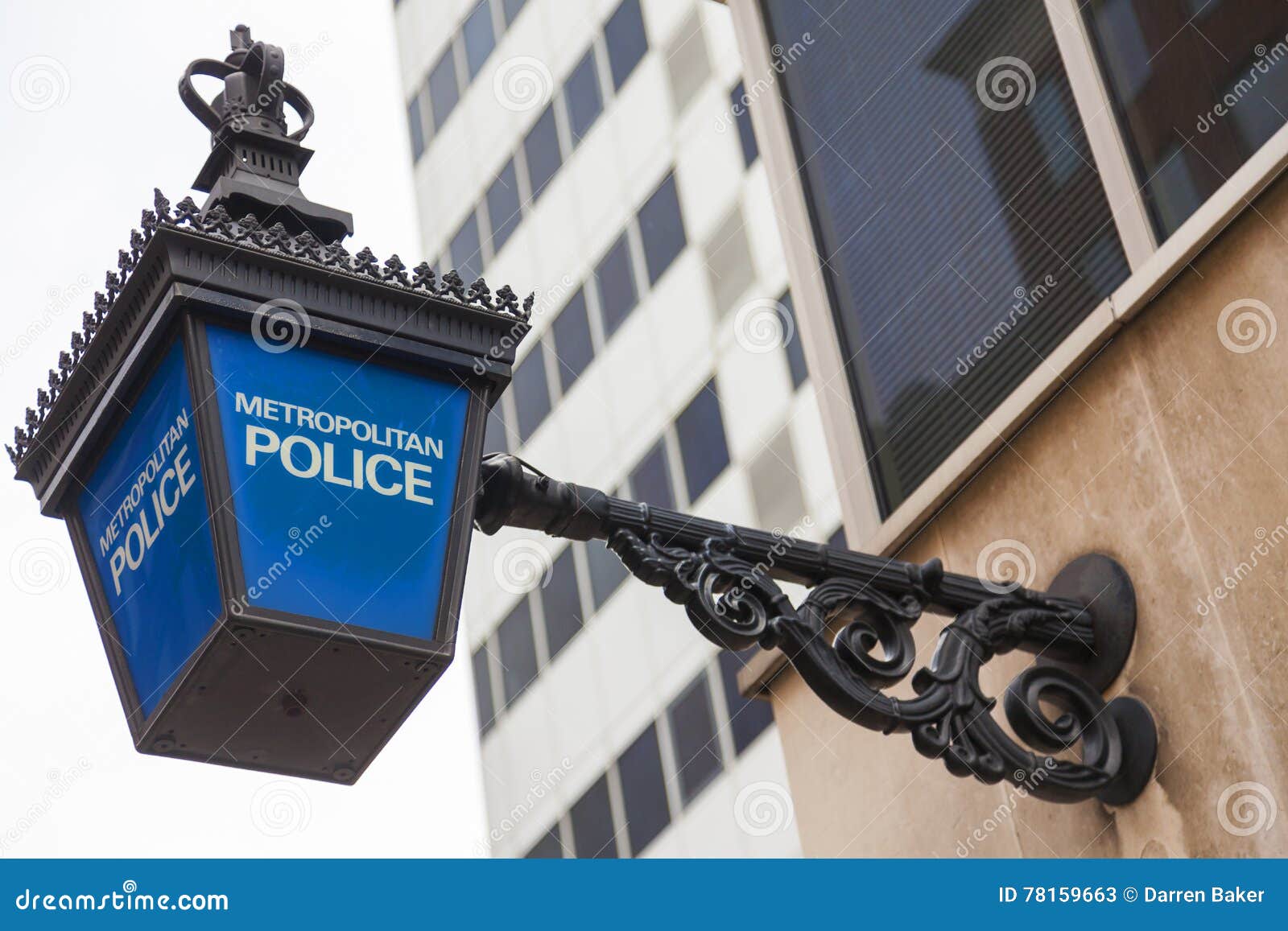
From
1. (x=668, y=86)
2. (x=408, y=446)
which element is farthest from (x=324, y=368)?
(x=668, y=86)

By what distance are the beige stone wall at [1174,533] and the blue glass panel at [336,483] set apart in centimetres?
213

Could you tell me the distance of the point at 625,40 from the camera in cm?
2361

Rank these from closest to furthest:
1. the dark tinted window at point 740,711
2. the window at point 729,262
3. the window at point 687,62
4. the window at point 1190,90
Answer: the window at point 1190,90 < the dark tinted window at point 740,711 < the window at point 729,262 < the window at point 687,62

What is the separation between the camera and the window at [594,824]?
21.0m

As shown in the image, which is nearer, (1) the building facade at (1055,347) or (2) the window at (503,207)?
(1) the building facade at (1055,347)

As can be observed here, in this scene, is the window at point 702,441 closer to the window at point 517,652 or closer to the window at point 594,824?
the window at point 594,824

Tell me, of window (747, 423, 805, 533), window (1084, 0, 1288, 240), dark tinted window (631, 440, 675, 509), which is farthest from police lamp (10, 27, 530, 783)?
dark tinted window (631, 440, 675, 509)

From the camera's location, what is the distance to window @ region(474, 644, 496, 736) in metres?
24.7

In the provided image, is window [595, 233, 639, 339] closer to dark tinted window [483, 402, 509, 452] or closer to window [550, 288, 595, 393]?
window [550, 288, 595, 393]

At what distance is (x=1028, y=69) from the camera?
6.46 meters

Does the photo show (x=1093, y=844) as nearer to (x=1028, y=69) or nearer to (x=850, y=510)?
(x=850, y=510)

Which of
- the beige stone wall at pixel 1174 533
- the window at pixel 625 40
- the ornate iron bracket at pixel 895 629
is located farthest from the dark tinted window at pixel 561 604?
the ornate iron bracket at pixel 895 629

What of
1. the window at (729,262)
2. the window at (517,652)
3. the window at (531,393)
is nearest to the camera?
the window at (729,262)

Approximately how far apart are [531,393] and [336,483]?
20590mm
